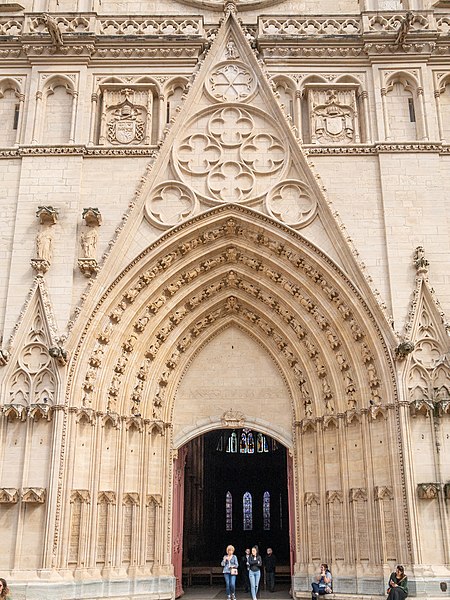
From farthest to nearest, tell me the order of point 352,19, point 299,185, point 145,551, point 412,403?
point 352,19, point 299,185, point 145,551, point 412,403

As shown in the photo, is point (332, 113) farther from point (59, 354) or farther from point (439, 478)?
point (439, 478)

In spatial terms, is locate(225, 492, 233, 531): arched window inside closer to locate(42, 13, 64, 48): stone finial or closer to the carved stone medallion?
the carved stone medallion

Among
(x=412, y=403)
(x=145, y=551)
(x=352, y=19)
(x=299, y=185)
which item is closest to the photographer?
(x=412, y=403)

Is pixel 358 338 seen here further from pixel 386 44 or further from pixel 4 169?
pixel 4 169

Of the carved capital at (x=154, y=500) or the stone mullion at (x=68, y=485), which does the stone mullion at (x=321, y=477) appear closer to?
the carved capital at (x=154, y=500)

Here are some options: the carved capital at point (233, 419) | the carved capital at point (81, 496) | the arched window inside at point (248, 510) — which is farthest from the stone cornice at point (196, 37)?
the arched window inside at point (248, 510)

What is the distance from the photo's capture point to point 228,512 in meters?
28.5

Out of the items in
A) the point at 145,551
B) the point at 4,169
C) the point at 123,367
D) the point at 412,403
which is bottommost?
the point at 145,551

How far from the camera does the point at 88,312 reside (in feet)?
41.7

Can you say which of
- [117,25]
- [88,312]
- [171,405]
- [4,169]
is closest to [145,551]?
[171,405]

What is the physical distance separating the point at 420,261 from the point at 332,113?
4036 mm

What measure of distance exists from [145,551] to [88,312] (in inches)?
185

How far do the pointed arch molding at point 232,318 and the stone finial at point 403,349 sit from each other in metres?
0.24

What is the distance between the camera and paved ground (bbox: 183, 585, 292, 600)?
1360cm
